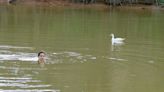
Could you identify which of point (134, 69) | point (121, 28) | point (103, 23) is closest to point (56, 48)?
point (134, 69)

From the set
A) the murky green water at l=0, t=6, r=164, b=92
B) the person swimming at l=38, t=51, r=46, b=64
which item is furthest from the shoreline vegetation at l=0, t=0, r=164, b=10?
the person swimming at l=38, t=51, r=46, b=64

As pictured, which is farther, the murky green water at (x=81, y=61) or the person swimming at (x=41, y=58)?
the person swimming at (x=41, y=58)

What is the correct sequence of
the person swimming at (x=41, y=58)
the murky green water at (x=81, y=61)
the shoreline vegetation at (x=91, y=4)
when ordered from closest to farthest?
the murky green water at (x=81, y=61)
the person swimming at (x=41, y=58)
the shoreline vegetation at (x=91, y=4)

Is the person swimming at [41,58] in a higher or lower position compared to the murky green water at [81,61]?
higher

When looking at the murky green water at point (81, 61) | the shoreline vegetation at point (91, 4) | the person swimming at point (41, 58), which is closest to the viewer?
the murky green water at point (81, 61)

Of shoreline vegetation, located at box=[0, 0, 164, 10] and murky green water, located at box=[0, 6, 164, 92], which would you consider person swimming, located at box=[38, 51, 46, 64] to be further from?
shoreline vegetation, located at box=[0, 0, 164, 10]

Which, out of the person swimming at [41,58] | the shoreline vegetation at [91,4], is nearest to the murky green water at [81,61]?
the person swimming at [41,58]

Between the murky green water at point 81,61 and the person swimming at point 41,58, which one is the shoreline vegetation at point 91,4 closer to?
the murky green water at point 81,61

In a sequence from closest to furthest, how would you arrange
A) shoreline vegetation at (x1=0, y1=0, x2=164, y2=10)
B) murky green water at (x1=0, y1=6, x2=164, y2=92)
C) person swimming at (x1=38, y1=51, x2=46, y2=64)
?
1. murky green water at (x1=0, y1=6, x2=164, y2=92)
2. person swimming at (x1=38, y1=51, x2=46, y2=64)
3. shoreline vegetation at (x1=0, y1=0, x2=164, y2=10)

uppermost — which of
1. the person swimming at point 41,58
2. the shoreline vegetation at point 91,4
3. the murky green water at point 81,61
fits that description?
the person swimming at point 41,58

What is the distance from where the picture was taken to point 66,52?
24406 millimetres

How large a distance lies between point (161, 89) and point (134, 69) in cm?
318

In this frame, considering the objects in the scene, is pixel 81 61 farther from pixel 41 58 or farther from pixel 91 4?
pixel 91 4

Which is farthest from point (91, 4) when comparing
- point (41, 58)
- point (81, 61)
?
point (41, 58)
